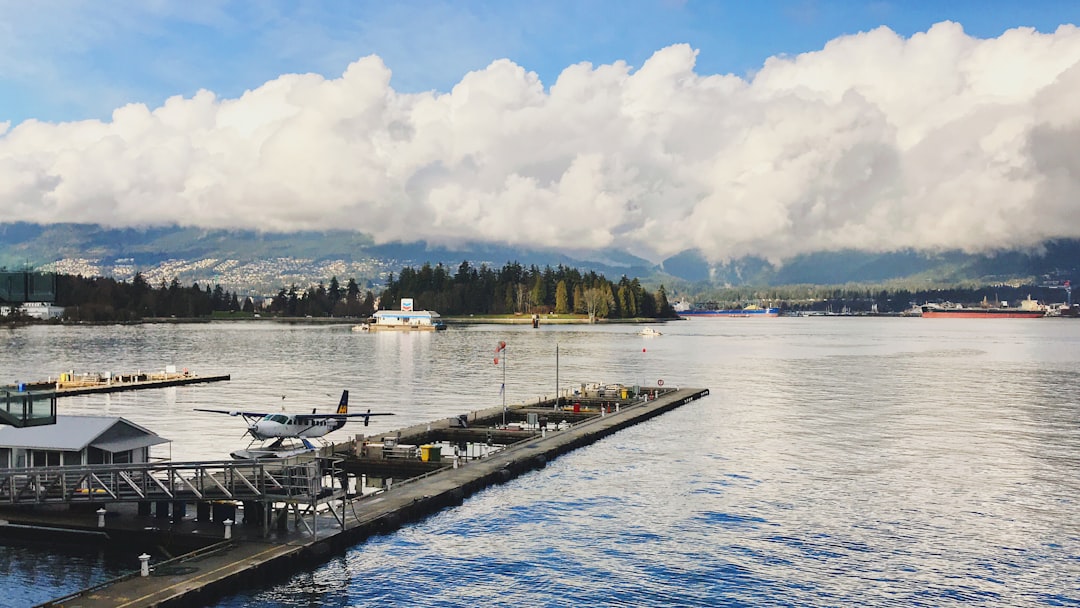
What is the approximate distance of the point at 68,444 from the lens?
41.8 m

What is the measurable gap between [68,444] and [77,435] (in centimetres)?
69

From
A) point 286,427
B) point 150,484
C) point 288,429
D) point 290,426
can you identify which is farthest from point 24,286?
point 290,426

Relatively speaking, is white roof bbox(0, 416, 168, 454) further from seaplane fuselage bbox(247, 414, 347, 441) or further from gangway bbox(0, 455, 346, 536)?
seaplane fuselage bbox(247, 414, 347, 441)

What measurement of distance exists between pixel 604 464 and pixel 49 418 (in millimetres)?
33685

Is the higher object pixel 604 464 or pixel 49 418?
pixel 49 418

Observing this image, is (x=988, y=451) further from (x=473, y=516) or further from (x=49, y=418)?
(x=49, y=418)

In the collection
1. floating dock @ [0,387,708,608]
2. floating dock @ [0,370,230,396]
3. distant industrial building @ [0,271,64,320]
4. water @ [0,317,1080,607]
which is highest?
distant industrial building @ [0,271,64,320]

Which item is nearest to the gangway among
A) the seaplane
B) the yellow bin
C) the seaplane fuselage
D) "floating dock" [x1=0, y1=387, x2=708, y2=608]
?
"floating dock" [x1=0, y1=387, x2=708, y2=608]

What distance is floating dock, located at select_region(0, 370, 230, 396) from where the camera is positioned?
4281 inches

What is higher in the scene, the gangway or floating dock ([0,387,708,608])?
the gangway

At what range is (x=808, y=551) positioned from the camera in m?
39.6

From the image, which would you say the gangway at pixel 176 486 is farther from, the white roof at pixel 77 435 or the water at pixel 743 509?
the water at pixel 743 509

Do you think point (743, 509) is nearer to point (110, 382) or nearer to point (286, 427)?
point (286, 427)

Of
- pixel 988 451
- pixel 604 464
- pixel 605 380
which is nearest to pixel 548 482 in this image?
pixel 604 464
